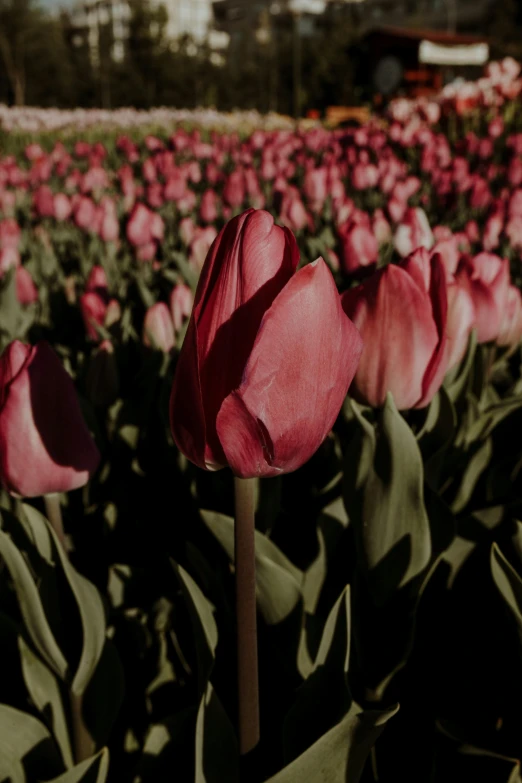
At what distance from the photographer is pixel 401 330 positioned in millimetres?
917

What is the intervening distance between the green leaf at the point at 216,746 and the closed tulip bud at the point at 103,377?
2.28ft

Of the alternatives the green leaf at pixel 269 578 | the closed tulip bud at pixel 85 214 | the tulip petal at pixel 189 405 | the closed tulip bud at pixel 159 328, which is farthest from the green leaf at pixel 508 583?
the closed tulip bud at pixel 85 214

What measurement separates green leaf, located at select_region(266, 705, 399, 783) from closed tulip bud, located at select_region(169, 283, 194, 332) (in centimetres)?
105

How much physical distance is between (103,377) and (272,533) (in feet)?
1.31

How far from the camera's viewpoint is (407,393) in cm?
95

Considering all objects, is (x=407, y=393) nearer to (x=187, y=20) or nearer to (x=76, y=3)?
(x=76, y=3)

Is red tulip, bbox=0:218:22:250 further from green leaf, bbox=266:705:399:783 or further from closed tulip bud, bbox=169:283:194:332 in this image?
green leaf, bbox=266:705:399:783

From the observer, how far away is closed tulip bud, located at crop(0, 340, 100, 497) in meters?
0.83

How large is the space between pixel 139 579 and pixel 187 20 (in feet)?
279

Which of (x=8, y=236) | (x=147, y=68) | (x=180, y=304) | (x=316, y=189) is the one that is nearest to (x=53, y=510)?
(x=180, y=304)

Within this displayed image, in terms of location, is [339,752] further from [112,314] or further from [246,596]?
[112,314]

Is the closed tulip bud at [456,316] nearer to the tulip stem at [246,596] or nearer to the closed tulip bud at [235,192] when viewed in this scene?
the tulip stem at [246,596]

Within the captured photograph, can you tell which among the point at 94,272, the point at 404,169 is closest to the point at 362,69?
the point at 404,169

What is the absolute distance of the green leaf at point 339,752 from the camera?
A: 0.66 m
